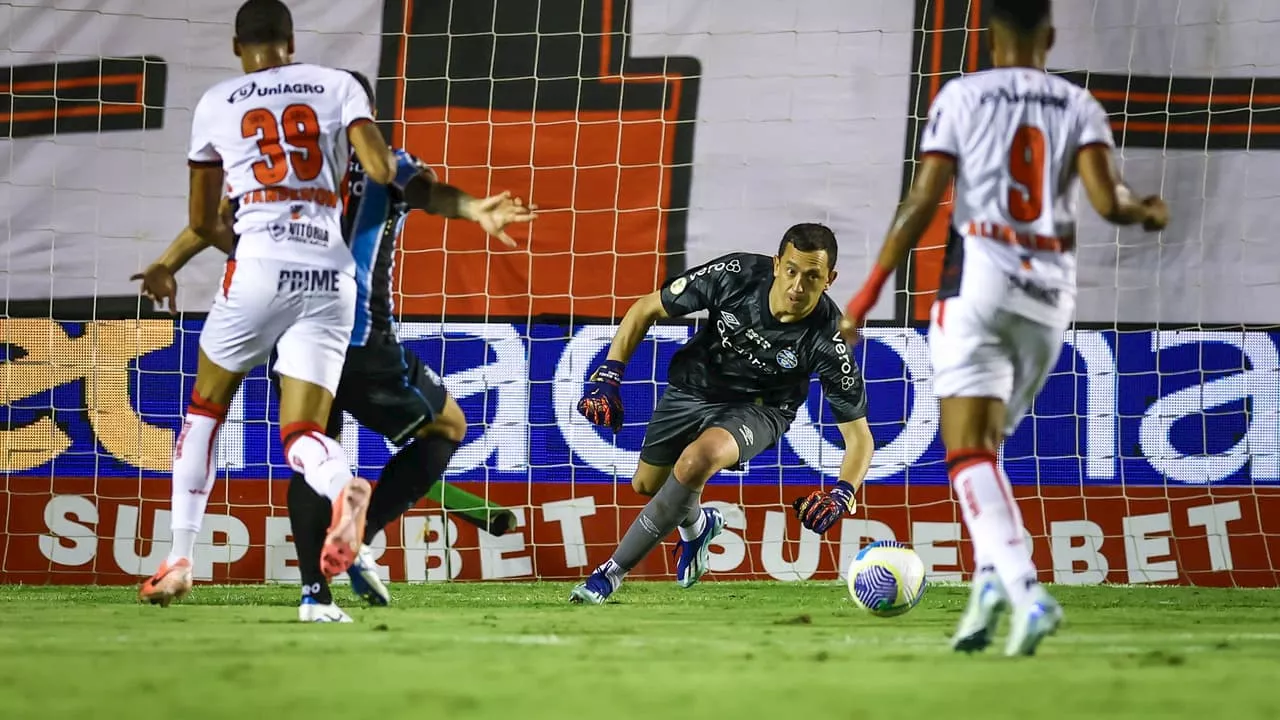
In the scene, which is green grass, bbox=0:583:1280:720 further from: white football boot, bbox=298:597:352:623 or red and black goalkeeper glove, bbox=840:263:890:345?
red and black goalkeeper glove, bbox=840:263:890:345

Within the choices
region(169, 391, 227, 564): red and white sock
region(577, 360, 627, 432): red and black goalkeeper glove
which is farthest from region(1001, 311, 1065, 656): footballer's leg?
region(169, 391, 227, 564): red and white sock

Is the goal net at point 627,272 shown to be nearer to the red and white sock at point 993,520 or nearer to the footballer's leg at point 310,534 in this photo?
the footballer's leg at point 310,534

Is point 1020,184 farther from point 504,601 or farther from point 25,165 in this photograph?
point 25,165

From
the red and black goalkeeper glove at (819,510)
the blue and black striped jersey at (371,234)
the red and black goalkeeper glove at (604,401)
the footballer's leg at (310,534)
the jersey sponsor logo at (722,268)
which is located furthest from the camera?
the jersey sponsor logo at (722,268)

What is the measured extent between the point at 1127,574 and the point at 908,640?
14.4ft

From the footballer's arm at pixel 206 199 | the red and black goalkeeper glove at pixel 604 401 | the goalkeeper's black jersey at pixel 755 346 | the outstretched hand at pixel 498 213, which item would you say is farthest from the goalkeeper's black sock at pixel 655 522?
the footballer's arm at pixel 206 199

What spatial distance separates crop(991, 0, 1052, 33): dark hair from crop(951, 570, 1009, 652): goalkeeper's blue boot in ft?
4.69

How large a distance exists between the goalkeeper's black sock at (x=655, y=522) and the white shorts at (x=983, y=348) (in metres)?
2.50

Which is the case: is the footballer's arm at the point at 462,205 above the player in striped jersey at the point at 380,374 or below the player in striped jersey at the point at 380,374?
above

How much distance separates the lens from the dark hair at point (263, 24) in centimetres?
486

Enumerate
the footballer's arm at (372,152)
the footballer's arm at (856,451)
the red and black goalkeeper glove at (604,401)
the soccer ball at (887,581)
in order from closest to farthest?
the footballer's arm at (372,152), the soccer ball at (887,581), the red and black goalkeeper glove at (604,401), the footballer's arm at (856,451)

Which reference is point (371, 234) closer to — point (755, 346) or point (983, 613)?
point (755, 346)

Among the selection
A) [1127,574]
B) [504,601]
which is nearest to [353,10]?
[504,601]

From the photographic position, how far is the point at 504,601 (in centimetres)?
660
